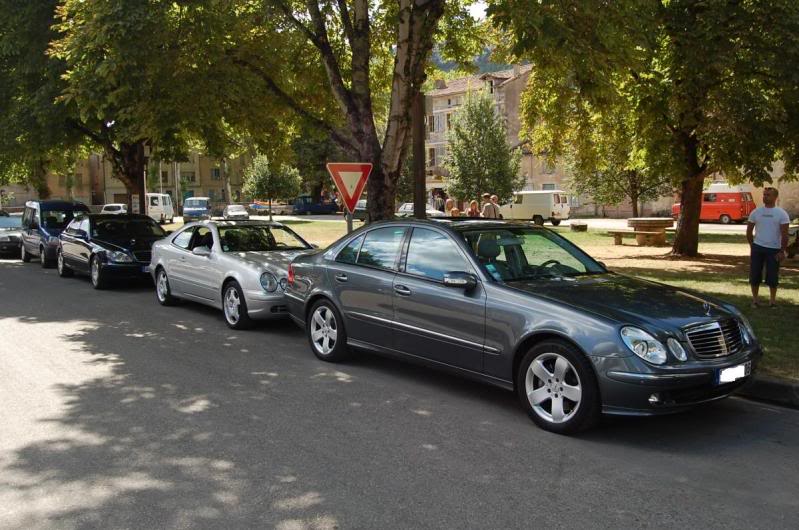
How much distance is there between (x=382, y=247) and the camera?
23.4 ft

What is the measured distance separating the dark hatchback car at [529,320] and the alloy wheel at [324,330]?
0.01 m

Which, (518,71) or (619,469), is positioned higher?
(518,71)

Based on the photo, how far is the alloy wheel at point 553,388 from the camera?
17.0 ft

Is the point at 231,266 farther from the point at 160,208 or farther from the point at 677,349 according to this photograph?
the point at 160,208

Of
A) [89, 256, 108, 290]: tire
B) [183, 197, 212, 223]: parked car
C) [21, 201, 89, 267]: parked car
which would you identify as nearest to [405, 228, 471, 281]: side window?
[89, 256, 108, 290]: tire

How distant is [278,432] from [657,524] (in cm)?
269

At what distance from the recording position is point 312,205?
69125mm

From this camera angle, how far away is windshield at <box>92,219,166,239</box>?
15.1 metres

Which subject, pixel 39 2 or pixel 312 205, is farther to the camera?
pixel 312 205

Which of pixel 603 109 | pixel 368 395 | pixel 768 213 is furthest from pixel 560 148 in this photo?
pixel 368 395

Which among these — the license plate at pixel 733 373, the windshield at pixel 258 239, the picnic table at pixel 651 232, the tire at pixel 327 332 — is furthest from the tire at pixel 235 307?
the picnic table at pixel 651 232

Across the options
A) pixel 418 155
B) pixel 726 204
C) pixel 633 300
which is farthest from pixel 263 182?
pixel 633 300

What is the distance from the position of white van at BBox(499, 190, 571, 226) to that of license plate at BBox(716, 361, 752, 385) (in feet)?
118

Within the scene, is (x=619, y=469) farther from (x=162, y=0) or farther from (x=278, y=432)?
(x=162, y=0)
